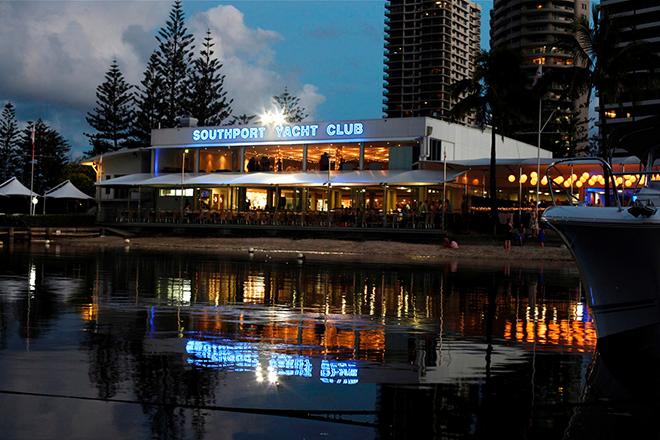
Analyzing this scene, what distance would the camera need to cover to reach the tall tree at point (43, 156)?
80.2m

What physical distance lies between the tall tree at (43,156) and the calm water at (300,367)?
230 feet

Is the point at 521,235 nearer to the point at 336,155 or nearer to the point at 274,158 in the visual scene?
the point at 336,155

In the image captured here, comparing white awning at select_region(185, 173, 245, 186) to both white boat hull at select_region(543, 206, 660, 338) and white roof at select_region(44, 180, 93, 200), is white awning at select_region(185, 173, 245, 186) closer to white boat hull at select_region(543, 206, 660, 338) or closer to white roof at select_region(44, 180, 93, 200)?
white roof at select_region(44, 180, 93, 200)

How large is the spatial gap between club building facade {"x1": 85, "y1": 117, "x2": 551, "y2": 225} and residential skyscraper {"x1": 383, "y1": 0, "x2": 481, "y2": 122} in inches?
3440

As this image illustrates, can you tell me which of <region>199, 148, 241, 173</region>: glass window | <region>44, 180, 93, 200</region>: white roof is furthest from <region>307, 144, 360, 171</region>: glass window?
<region>44, 180, 93, 200</region>: white roof

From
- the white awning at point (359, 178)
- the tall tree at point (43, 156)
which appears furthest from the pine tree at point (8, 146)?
the white awning at point (359, 178)

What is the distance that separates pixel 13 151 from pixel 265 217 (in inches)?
2004

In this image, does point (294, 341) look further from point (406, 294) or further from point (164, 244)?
point (164, 244)

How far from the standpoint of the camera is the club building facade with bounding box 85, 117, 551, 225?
133 feet

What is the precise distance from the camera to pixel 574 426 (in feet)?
19.0

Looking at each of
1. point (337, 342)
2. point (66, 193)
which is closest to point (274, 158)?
point (66, 193)

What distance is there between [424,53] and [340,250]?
354 feet

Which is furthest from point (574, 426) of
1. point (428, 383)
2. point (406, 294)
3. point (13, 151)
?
point (13, 151)

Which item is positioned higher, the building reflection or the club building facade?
the club building facade
